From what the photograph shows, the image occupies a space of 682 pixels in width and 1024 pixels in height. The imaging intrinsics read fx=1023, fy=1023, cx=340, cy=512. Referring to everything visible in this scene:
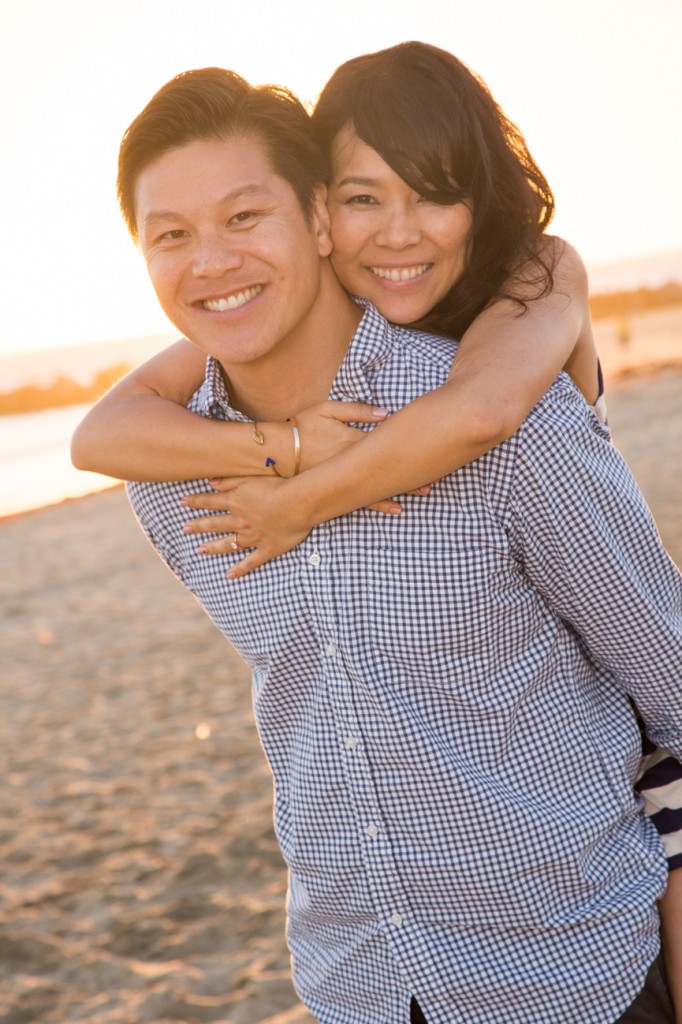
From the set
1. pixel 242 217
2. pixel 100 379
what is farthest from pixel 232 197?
pixel 100 379

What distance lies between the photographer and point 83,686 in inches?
264

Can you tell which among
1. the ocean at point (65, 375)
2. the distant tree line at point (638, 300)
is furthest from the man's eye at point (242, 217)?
the distant tree line at point (638, 300)

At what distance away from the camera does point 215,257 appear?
1854 millimetres

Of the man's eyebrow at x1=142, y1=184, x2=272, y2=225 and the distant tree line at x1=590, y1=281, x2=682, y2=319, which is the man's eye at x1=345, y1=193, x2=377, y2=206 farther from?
the distant tree line at x1=590, y1=281, x2=682, y2=319

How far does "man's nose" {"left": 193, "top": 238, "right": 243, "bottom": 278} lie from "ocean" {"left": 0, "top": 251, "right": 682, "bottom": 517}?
12.2 meters

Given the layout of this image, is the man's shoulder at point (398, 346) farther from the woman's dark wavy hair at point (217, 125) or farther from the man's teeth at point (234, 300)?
the woman's dark wavy hair at point (217, 125)

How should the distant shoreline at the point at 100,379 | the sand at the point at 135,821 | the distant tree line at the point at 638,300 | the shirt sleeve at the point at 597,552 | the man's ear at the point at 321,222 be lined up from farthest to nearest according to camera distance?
1. the distant tree line at the point at 638,300
2. the distant shoreline at the point at 100,379
3. the sand at the point at 135,821
4. the man's ear at the point at 321,222
5. the shirt sleeve at the point at 597,552

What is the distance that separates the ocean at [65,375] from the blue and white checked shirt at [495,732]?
12440 millimetres

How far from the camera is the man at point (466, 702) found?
5.54 feet

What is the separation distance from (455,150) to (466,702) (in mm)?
1167

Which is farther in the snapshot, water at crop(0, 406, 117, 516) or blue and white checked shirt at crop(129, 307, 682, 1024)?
water at crop(0, 406, 117, 516)

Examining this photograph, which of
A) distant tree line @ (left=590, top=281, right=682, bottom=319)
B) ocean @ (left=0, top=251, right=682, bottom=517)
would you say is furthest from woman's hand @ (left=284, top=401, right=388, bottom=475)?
distant tree line @ (left=590, top=281, right=682, bottom=319)

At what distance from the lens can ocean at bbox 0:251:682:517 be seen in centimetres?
1542

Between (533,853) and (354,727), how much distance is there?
360 millimetres
